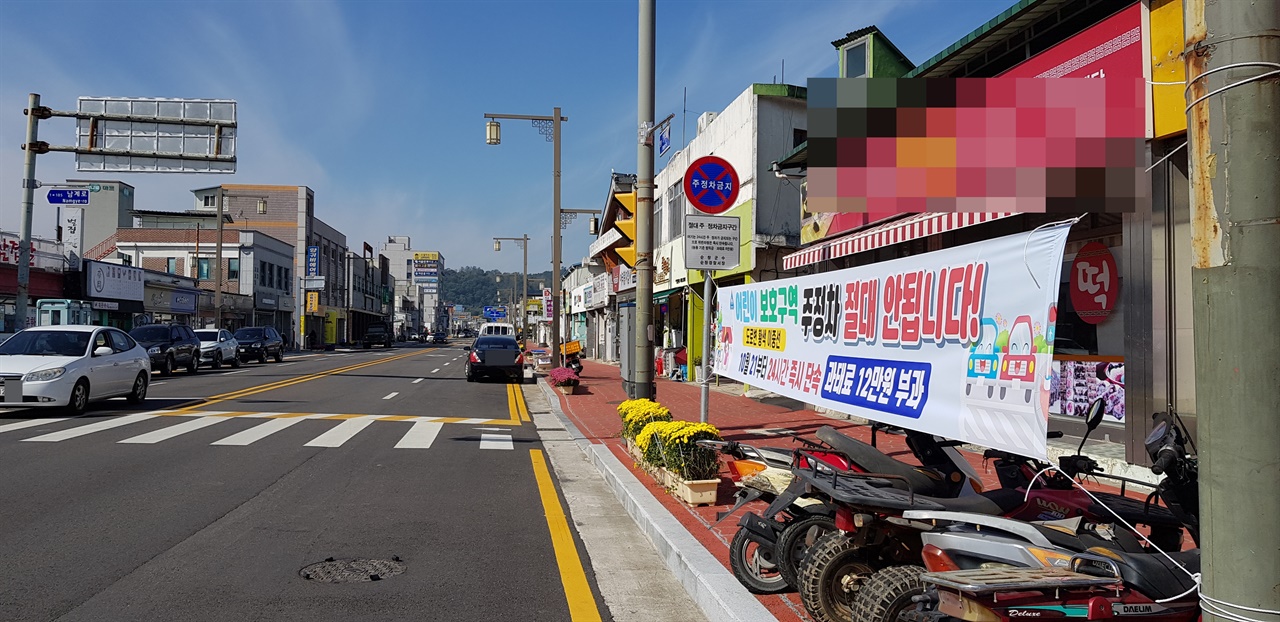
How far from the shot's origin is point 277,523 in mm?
6629

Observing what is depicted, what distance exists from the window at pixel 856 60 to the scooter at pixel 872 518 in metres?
13.0

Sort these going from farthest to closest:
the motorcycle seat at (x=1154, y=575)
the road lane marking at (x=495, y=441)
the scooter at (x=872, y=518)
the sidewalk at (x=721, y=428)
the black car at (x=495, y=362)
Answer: the black car at (x=495, y=362)
the road lane marking at (x=495, y=441)
the sidewalk at (x=721, y=428)
the scooter at (x=872, y=518)
the motorcycle seat at (x=1154, y=575)

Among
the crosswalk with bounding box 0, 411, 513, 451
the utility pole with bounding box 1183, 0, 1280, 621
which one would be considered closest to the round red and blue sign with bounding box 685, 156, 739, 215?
the crosswalk with bounding box 0, 411, 513, 451

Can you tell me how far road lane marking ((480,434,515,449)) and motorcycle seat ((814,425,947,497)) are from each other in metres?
7.55

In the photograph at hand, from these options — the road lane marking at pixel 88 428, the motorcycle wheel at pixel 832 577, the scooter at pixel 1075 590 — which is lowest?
the road lane marking at pixel 88 428

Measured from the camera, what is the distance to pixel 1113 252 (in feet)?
29.8

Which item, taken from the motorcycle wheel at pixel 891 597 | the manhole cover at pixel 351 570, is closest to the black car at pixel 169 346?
the manhole cover at pixel 351 570

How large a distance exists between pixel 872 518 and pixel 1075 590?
1.06 meters

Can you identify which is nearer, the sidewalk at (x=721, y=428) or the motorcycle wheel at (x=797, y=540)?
the motorcycle wheel at (x=797, y=540)

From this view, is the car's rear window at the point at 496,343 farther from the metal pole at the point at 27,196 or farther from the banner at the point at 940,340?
the banner at the point at 940,340

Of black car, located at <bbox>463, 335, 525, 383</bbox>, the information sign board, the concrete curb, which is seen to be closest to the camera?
the concrete curb

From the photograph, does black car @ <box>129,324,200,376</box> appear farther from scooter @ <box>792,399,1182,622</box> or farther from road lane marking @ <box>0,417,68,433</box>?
scooter @ <box>792,399,1182,622</box>

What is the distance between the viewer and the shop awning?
9.87 meters

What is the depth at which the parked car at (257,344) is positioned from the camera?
119 ft
